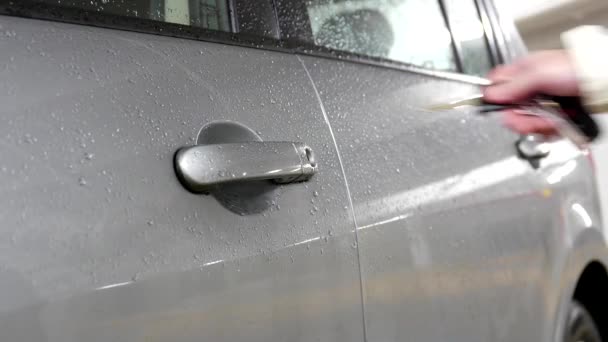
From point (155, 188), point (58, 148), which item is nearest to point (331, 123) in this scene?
point (155, 188)

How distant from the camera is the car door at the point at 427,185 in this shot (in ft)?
3.80

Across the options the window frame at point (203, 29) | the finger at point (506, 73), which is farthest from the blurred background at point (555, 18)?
the finger at point (506, 73)

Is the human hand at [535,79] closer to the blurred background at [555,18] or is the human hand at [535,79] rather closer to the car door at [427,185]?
the car door at [427,185]

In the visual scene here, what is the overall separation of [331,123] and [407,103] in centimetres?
32

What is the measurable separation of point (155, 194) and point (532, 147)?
54.4 inches

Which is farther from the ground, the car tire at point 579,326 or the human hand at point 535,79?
the human hand at point 535,79

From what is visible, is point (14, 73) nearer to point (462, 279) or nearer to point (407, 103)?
point (407, 103)

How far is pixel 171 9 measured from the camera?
106cm

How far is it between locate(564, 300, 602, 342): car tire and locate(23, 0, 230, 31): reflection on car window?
1391 mm

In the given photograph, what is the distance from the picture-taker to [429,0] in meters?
1.95

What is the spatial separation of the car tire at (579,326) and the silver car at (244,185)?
0.91ft

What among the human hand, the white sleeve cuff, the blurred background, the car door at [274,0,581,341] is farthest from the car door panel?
the blurred background

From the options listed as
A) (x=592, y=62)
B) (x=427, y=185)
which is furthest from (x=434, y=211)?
(x=592, y=62)

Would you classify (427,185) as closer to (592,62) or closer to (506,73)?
(506,73)
